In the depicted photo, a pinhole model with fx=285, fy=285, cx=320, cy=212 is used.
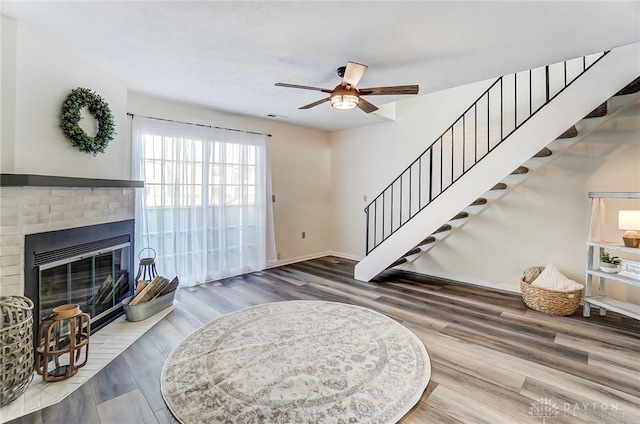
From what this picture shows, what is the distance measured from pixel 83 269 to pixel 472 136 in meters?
5.06

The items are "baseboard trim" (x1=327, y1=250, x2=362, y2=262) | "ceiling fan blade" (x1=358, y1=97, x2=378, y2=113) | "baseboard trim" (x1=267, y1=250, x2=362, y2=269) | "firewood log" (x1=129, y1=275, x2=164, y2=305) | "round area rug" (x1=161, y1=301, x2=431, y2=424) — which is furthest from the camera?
"baseboard trim" (x1=327, y1=250, x2=362, y2=262)

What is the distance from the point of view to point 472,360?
90.9 inches

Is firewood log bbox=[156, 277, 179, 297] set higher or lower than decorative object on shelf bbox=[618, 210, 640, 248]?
lower

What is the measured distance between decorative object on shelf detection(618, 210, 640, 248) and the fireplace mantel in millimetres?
5128

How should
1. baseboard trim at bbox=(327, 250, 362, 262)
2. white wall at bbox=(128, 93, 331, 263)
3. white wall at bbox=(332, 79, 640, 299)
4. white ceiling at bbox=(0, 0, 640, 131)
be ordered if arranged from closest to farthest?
white ceiling at bbox=(0, 0, 640, 131), white wall at bbox=(332, 79, 640, 299), white wall at bbox=(128, 93, 331, 263), baseboard trim at bbox=(327, 250, 362, 262)

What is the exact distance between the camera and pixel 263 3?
6.14 feet

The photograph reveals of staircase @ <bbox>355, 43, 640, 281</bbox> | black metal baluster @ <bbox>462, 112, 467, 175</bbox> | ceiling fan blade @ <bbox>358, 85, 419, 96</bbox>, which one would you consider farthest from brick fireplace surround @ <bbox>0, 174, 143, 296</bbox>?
black metal baluster @ <bbox>462, 112, 467, 175</bbox>

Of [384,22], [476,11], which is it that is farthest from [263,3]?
[476,11]

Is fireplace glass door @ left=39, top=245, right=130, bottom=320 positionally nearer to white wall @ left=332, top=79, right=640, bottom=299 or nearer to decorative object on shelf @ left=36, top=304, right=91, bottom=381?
decorative object on shelf @ left=36, top=304, right=91, bottom=381

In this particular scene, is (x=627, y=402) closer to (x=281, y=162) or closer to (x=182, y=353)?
(x=182, y=353)

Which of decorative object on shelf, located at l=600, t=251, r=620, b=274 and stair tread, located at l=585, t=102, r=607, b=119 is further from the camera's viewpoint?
decorative object on shelf, located at l=600, t=251, r=620, b=274

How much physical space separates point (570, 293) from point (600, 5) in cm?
271

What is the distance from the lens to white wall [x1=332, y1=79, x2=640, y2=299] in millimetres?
3193

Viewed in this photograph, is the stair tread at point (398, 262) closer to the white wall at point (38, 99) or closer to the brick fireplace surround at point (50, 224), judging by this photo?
the brick fireplace surround at point (50, 224)
